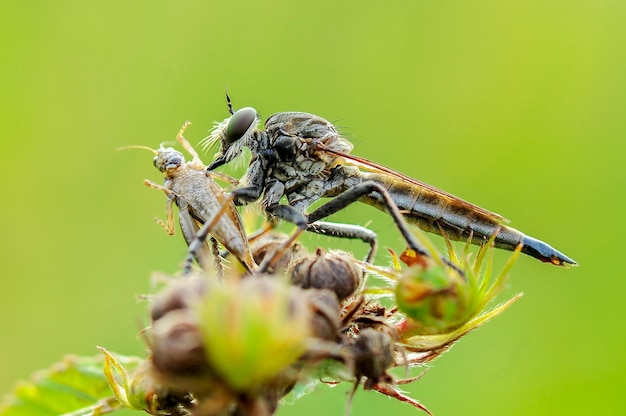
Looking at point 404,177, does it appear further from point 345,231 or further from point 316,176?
point 316,176

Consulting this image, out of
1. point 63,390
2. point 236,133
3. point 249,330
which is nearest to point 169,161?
point 236,133

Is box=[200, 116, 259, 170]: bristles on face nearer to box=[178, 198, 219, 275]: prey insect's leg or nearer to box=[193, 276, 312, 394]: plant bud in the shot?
box=[178, 198, 219, 275]: prey insect's leg

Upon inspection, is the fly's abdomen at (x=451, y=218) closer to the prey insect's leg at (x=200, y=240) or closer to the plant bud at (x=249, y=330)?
the prey insect's leg at (x=200, y=240)

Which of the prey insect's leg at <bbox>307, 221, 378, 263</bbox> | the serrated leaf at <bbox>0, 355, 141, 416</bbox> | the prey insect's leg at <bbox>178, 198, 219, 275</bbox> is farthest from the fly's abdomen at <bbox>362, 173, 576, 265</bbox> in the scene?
the serrated leaf at <bbox>0, 355, 141, 416</bbox>

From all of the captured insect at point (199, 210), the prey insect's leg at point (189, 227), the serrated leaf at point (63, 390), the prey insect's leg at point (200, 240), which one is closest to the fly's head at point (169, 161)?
the captured insect at point (199, 210)

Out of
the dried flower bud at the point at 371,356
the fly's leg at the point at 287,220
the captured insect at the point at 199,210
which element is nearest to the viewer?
the dried flower bud at the point at 371,356
